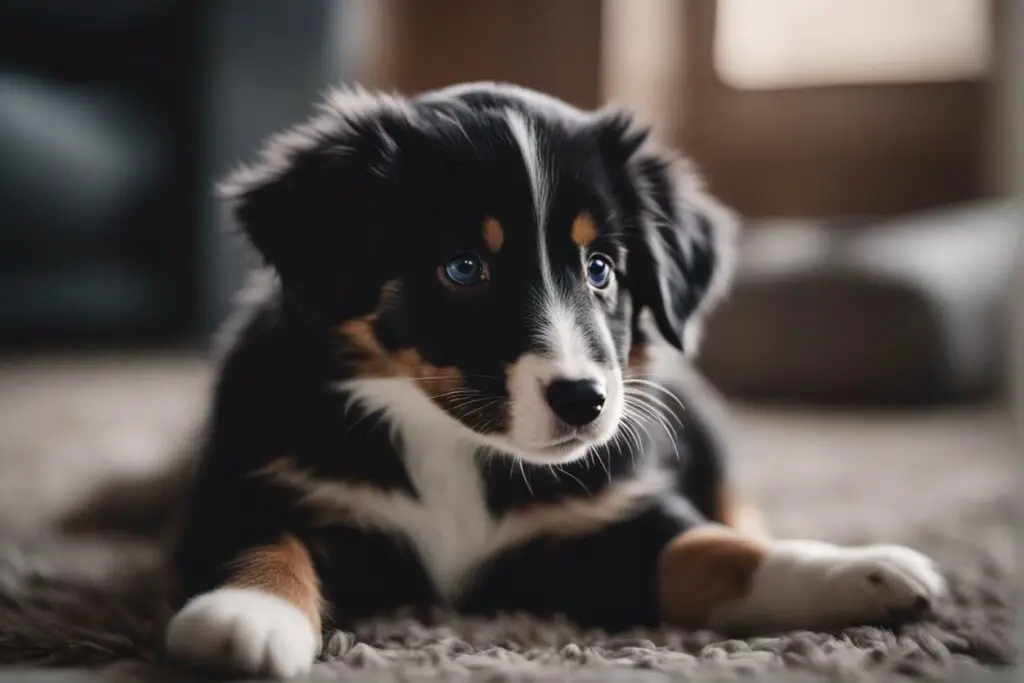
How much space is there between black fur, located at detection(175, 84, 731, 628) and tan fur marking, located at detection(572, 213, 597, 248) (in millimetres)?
12

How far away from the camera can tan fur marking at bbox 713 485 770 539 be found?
1.72 metres

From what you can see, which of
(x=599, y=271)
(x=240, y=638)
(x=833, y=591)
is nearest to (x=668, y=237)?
(x=599, y=271)

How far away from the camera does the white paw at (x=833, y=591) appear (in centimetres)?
127

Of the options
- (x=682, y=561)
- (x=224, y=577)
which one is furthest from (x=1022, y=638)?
(x=224, y=577)

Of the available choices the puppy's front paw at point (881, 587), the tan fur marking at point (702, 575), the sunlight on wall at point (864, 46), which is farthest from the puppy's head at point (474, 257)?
the sunlight on wall at point (864, 46)

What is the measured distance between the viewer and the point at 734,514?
1.75 meters

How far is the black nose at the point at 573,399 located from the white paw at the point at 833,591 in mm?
330

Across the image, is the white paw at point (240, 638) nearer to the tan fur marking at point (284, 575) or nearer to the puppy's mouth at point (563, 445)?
the tan fur marking at point (284, 575)

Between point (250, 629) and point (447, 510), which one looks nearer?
point (250, 629)

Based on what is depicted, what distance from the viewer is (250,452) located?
138cm

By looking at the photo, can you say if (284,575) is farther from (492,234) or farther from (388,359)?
(492,234)

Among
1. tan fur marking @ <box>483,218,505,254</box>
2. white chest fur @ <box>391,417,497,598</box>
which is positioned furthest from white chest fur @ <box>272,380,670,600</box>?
tan fur marking @ <box>483,218,505,254</box>


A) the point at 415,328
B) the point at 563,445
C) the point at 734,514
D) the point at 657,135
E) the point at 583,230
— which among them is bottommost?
the point at 734,514

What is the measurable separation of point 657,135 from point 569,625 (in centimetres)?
77
